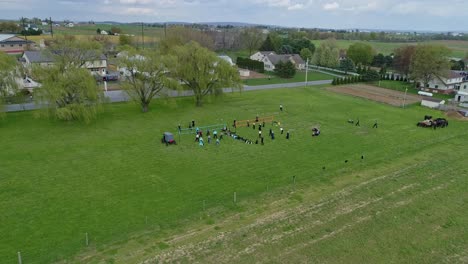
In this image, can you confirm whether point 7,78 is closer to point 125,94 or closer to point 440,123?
point 125,94

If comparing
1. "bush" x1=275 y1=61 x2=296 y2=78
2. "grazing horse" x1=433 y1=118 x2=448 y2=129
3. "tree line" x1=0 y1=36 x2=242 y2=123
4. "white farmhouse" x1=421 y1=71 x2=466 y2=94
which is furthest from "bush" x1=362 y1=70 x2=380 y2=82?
"tree line" x1=0 y1=36 x2=242 y2=123

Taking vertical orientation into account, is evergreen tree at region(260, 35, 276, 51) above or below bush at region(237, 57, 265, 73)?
above

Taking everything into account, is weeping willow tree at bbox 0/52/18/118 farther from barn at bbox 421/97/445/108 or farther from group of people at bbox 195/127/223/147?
barn at bbox 421/97/445/108

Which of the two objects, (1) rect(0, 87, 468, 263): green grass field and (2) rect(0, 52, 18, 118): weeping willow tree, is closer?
(1) rect(0, 87, 468, 263): green grass field

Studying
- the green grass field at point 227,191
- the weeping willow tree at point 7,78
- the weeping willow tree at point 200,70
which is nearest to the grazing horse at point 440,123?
the green grass field at point 227,191

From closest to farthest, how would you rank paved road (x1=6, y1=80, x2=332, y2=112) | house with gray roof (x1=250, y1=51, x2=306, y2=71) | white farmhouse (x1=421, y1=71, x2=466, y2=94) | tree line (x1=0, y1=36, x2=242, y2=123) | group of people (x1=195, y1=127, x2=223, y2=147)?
group of people (x1=195, y1=127, x2=223, y2=147)
tree line (x1=0, y1=36, x2=242, y2=123)
paved road (x1=6, y1=80, x2=332, y2=112)
white farmhouse (x1=421, y1=71, x2=466, y2=94)
house with gray roof (x1=250, y1=51, x2=306, y2=71)

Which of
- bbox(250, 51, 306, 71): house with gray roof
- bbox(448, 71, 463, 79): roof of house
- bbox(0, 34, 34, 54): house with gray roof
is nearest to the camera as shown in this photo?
bbox(448, 71, 463, 79): roof of house

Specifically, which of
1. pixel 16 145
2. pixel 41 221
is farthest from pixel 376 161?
pixel 16 145
